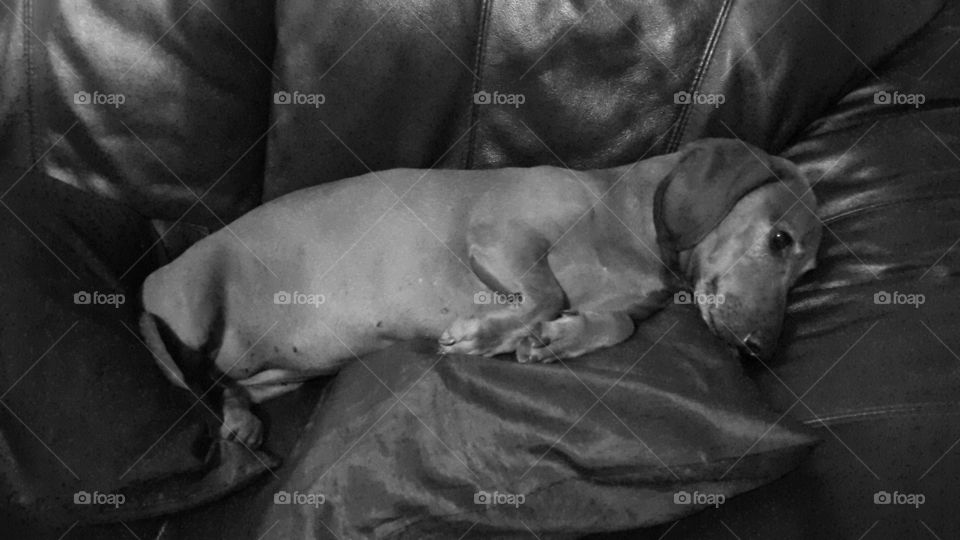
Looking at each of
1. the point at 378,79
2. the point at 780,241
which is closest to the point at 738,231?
the point at 780,241

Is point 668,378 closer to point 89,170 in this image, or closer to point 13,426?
point 13,426

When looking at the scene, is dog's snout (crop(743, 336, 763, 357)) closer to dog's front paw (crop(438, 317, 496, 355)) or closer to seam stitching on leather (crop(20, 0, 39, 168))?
dog's front paw (crop(438, 317, 496, 355))

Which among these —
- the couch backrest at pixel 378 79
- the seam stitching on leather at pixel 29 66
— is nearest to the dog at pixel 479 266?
the couch backrest at pixel 378 79

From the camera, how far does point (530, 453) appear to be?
1189 mm

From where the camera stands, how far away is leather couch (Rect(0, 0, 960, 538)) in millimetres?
1542

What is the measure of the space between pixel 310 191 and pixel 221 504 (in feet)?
2.17

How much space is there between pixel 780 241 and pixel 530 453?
2.27 feet

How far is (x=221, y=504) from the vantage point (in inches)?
51.9

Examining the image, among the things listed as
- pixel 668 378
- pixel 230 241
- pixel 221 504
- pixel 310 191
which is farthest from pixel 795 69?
pixel 221 504

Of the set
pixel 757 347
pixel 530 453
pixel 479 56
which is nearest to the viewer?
pixel 530 453

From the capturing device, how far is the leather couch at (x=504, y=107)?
5.06 ft

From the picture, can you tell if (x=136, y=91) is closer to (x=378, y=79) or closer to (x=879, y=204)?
(x=378, y=79)

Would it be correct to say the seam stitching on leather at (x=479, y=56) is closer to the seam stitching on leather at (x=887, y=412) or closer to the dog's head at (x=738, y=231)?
the dog's head at (x=738, y=231)

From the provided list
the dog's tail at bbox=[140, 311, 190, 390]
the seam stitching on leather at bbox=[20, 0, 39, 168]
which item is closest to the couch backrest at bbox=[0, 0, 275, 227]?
the seam stitching on leather at bbox=[20, 0, 39, 168]
